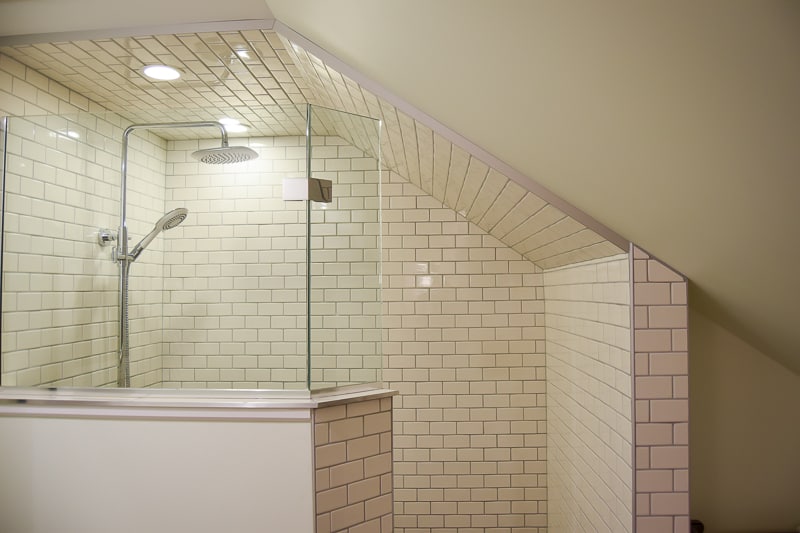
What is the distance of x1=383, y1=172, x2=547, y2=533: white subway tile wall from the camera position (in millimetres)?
3100

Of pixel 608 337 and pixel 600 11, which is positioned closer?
pixel 600 11

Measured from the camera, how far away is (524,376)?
3102 mm

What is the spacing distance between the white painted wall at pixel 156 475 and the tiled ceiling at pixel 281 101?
3.63ft

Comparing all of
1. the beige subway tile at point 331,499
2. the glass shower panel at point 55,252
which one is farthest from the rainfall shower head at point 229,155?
the beige subway tile at point 331,499

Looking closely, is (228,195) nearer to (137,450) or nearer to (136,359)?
(136,359)

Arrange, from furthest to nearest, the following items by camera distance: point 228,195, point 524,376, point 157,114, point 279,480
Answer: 1. point 524,376
2. point 157,114
3. point 228,195
4. point 279,480

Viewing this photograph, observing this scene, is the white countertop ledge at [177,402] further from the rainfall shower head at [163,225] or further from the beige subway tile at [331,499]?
the rainfall shower head at [163,225]

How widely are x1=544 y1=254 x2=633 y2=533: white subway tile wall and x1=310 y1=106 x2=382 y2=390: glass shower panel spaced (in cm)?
87

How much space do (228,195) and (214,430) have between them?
85 cm

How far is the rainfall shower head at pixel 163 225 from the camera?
1961mm

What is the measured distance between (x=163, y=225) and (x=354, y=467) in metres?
1.17

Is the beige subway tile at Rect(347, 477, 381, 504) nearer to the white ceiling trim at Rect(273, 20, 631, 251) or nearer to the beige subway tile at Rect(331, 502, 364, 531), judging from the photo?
the beige subway tile at Rect(331, 502, 364, 531)

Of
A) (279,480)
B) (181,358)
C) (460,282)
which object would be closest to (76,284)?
(181,358)

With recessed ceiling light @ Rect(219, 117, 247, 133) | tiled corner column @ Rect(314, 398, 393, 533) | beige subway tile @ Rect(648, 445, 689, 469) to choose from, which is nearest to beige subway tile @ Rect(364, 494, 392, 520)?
tiled corner column @ Rect(314, 398, 393, 533)
